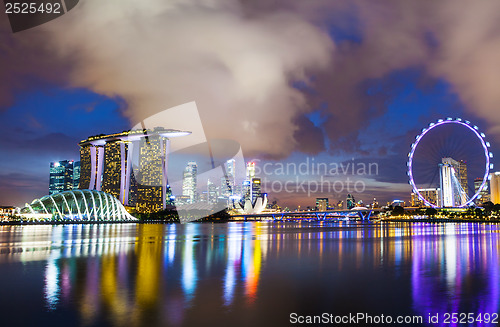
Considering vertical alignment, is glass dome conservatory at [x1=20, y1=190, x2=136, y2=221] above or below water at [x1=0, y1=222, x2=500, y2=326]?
above

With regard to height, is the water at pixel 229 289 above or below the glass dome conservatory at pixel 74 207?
below

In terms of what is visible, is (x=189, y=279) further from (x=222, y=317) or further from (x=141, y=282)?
(x=222, y=317)

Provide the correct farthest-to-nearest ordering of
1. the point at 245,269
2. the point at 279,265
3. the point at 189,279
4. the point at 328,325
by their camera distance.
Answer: the point at 279,265
the point at 245,269
the point at 189,279
the point at 328,325

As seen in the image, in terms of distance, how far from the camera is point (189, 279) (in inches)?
772

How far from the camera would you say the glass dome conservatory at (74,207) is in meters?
143

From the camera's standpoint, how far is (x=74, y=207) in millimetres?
151125

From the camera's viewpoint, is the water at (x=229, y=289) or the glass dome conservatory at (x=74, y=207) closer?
the water at (x=229, y=289)

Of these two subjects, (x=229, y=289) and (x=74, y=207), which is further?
(x=74, y=207)

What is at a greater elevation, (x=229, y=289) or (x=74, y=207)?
(x=74, y=207)

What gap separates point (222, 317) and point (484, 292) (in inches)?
408

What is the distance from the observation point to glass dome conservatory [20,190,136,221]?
470ft

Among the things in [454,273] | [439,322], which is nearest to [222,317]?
[439,322]

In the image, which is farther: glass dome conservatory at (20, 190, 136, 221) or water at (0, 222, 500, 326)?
glass dome conservatory at (20, 190, 136, 221)

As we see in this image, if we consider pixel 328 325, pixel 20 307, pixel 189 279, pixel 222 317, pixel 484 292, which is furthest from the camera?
pixel 189 279
